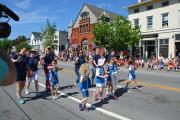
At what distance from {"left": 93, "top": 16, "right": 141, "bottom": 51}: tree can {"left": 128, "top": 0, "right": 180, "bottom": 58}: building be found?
1633 mm

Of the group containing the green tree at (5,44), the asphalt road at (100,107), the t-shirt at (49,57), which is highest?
the green tree at (5,44)

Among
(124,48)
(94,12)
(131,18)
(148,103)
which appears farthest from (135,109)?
(94,12)

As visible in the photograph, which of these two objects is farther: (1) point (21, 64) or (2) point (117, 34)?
(2) point (117, 34)

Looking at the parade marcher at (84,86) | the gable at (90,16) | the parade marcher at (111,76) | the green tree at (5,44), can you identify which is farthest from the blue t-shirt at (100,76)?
the gable at (90,16)

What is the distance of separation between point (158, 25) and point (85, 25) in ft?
70.7

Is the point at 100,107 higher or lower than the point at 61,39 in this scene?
lower

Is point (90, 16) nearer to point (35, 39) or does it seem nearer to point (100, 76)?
point (100, 76)

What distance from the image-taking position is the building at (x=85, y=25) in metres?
53.4

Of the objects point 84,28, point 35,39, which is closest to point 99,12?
point 84,28

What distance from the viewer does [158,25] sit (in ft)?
119

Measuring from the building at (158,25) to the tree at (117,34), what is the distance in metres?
1.63

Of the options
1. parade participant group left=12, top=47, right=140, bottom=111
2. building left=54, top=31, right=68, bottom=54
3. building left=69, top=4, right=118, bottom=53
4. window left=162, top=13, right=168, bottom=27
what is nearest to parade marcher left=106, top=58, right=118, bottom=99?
parade participant group left=12, top=47, right=140, bottom=111

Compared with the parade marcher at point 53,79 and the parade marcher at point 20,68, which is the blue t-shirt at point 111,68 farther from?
the parade marcher at point 20,68

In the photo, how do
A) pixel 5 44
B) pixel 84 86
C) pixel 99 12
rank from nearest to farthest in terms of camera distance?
pixel 5 44
pixel 84 86
pixel 99 12
